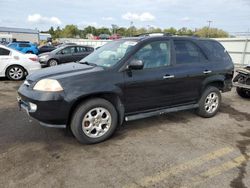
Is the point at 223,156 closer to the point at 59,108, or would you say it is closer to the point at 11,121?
the point at 59,108

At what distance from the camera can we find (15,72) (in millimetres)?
10156

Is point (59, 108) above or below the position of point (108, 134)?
above

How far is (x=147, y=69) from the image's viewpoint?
4578 millimetres

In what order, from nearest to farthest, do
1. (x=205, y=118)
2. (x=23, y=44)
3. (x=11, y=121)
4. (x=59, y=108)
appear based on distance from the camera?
(x=59, y=108) → (x=11, y=121) → (x=205, y=118) → (x=23, y=44)

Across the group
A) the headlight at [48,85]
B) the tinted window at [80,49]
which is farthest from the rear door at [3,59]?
the headlight at [48,85]

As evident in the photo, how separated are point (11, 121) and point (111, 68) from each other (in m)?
2.51

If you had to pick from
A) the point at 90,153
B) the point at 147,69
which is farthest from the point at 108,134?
the point at 147,69

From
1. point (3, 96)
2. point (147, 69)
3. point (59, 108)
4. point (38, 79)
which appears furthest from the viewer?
point (3, 96)

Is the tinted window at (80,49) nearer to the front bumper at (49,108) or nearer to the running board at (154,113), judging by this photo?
the running board at (154,113)

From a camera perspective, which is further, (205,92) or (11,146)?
(205,92)

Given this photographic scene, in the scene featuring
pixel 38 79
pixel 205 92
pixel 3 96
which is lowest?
pixel 3 96

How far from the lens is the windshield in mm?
4520

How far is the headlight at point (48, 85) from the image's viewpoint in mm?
3828

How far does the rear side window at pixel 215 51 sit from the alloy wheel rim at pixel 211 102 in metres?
0.81
